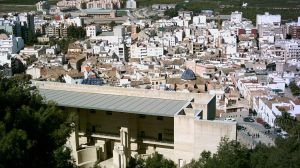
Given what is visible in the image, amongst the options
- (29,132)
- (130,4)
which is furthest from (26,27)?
(29,132)

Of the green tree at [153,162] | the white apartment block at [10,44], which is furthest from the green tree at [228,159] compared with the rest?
the white apartment block at [10,44]

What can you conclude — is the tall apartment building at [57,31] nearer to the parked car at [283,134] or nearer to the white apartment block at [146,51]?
the white apartment block at [146,51]

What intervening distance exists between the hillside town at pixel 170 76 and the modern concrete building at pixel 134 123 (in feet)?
0.05

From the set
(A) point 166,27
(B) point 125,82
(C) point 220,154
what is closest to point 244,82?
(B) point 125,82

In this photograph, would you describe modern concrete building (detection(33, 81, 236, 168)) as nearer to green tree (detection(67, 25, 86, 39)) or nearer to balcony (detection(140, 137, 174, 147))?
balcony (detection(140, 137, 174, 147))

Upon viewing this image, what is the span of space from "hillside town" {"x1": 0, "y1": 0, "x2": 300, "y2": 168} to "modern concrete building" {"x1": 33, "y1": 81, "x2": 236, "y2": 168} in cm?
2

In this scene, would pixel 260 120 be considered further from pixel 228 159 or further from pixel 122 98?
pixel 228 159

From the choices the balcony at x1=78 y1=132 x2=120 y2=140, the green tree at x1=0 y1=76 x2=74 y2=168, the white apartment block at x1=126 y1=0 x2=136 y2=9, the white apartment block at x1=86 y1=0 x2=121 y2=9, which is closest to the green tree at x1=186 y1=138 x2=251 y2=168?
the green tree at x1=0 y1=76 x2=74 y2=168

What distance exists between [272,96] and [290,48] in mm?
7826

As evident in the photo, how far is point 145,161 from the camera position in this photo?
6.55 meters

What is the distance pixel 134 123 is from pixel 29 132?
3315mm

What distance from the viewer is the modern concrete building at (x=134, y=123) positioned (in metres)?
6.28

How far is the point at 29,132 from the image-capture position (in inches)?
153

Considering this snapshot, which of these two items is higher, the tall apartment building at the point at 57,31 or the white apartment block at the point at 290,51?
the tall apartment building at the point at 57,31
